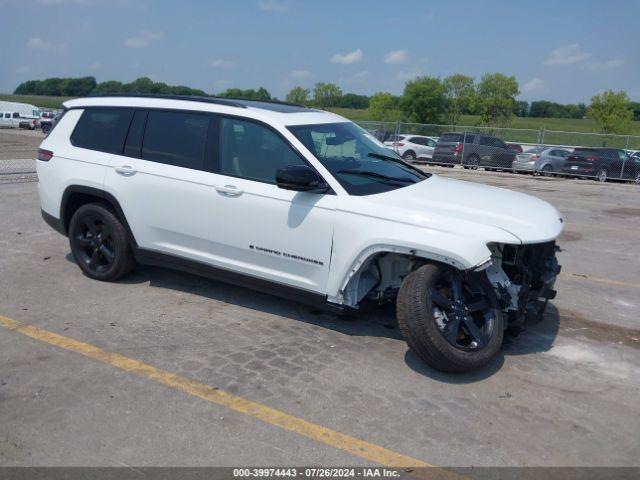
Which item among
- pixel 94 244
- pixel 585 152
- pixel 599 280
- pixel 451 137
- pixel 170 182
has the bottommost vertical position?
pixel 599 280

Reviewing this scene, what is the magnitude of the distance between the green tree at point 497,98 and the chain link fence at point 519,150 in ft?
116

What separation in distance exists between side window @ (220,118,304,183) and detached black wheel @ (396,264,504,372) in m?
1.42

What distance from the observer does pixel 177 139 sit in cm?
536

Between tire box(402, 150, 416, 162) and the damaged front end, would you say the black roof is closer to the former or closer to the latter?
the damaged front end

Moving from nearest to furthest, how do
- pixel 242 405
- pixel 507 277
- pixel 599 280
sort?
pixel 242 405 < pixel 507 277 < pixel 599 280

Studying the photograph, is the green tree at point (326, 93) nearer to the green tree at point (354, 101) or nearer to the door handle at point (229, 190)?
the green tree at point (354, 101)

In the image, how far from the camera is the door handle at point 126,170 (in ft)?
17.9

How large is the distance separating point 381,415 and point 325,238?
1.43 meters

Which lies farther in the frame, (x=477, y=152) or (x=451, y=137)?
(x=451, y=137)

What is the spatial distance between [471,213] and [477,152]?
21611 mm

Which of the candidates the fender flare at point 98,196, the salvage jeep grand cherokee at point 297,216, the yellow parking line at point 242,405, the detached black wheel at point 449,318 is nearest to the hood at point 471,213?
the salvage jeep grand cherokee at point 297,216

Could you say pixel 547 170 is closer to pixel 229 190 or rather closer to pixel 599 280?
pixel 599 280

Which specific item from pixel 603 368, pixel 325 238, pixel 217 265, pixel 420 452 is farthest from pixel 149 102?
pixel 603 368

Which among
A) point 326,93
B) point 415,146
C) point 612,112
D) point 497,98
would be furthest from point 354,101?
point 415,146
